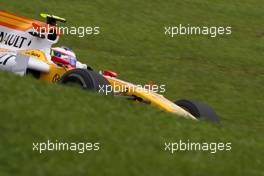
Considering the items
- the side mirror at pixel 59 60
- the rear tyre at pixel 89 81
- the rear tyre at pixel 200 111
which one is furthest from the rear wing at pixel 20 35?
the rear tyre at pixel 200 111

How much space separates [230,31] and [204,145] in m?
14.2

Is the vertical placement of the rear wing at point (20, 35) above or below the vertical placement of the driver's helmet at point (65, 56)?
above

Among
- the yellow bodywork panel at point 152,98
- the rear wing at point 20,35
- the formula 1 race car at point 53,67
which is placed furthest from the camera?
the rear wing at point 20,35

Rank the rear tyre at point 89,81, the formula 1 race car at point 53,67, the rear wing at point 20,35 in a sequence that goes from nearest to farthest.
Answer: the rear tyre at point 89,81, the formula 1 race car at point 53,67, the rear wing at point 20,35

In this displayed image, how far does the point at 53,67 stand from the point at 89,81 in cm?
146

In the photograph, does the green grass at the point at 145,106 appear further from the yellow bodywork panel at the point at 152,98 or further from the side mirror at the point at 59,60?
the side mirror at the point at 59,60

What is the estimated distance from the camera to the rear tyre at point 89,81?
820 centimetres

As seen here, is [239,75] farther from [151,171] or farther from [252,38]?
[151,171]

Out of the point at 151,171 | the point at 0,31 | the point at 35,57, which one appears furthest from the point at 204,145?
the point at 0,31

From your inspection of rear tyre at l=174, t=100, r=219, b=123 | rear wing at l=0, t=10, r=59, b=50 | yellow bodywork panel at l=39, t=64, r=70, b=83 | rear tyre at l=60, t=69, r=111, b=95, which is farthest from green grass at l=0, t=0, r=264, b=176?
rear wing at l=0, t=10, r=59, b=50

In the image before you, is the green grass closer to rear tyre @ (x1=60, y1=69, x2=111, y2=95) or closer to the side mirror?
rear tyre @ (x1=60, y1=69, x2=111, y2=95)

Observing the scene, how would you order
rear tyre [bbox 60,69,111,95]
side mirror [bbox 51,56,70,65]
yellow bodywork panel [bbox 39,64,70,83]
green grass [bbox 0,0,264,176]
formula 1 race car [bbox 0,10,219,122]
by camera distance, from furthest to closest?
1. side mirror [bbox 51,56,70,65]
2. yellow bodywork panel [bbox 39,64,70,83]
3. formula 1 race car [bbox 0,10,219,122]
4. rear tyre [bbox 60,69,111,95]
5. green grass [bbox 0,0,264,176]

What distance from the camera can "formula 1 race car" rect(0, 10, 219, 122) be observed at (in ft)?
27.9

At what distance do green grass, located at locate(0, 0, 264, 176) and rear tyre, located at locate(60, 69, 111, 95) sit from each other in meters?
0.76
